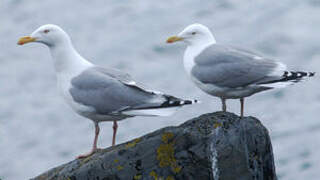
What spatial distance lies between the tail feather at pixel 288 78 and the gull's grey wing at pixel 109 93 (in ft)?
4.36

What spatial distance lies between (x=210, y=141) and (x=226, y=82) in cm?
153

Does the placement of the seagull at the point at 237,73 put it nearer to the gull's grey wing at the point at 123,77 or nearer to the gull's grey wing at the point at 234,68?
the gull's grey wing at the point at 234,68

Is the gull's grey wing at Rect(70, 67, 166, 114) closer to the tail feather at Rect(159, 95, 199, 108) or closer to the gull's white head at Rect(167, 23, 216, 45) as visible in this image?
the tail feather at Rect(159, 95, 199, 108)

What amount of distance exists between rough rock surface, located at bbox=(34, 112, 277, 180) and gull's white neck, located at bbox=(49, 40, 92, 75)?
4.91 feet

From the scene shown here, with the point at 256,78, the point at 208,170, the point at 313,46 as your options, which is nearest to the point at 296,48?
the point at 313,46

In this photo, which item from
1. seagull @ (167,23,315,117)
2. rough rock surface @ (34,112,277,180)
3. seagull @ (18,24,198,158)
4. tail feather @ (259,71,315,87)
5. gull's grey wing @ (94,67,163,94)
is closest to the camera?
rough rock surface @ (34,112,277,180)

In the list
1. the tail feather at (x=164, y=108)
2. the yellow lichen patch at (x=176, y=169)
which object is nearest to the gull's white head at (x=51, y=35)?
the tail feather at (x=164, y=108)

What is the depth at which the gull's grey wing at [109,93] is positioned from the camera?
32.8 ft

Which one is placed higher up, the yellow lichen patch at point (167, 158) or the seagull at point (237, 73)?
the seagull at point (237, 73)

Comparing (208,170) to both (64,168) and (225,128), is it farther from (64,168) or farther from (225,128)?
(64,168)

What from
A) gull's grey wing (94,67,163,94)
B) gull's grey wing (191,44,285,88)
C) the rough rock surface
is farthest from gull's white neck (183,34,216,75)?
the rough rock surface

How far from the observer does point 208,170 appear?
8.97 metres

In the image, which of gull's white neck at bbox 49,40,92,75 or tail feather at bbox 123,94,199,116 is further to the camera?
gull's white neck at bbox 49,40,92,75

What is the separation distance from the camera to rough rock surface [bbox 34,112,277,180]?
899 centimetres
